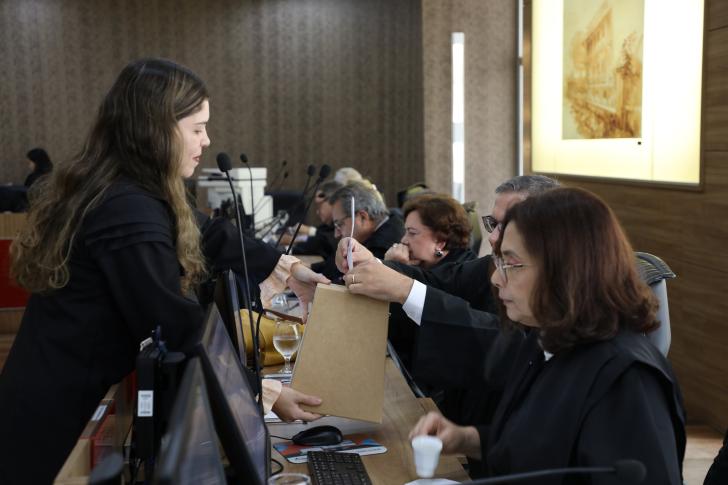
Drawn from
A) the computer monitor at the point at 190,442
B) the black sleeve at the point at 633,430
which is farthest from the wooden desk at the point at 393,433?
the computer monitor at the point at 190,442

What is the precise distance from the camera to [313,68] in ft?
42.0

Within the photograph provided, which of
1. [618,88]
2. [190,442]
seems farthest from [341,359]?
[618,88]

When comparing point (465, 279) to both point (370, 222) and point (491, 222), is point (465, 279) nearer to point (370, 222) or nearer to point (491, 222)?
point (491, 222)

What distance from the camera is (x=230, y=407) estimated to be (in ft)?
4.01

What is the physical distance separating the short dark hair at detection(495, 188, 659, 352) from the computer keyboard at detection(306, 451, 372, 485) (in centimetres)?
51

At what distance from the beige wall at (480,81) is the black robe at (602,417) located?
6.39 m

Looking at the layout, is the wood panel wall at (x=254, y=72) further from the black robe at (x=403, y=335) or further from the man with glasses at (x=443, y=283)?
the man with glasses at (x=443, y=283)

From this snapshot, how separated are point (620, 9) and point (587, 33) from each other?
1.53 feet

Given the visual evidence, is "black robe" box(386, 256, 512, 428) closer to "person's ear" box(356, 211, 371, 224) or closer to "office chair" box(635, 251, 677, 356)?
"office chair" box(635, 251, 677, 356)

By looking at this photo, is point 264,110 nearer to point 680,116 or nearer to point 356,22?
point 356,22

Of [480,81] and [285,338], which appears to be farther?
[480,81]

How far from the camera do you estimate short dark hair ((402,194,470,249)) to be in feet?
11.9

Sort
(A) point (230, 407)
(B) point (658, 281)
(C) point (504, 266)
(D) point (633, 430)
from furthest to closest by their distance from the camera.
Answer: (B) point (658, 281)
(C) point (504, 266)
(D) point (633, 430)
(A) point (230, 407)

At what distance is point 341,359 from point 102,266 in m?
0.59
